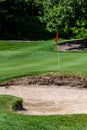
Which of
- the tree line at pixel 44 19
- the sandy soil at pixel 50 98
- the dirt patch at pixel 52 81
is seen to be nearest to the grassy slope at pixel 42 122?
the sandy soil at pixel 50 98

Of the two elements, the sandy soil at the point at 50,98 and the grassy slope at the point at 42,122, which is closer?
the grassy slope at the point at 42,122

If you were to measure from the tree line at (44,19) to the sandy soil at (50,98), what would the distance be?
46.7ft

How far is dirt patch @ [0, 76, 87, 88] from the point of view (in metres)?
15.7

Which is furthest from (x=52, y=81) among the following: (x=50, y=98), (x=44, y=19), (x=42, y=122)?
(x=44, y=19)

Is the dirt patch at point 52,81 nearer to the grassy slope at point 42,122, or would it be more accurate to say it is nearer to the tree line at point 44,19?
the grassy slope at point 42,122

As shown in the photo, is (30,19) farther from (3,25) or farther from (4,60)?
(4,60)

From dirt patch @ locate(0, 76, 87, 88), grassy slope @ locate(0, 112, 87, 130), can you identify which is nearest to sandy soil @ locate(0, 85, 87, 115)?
dirt patch @ locate(0, 76, 87, 88)

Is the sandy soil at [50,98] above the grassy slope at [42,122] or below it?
below

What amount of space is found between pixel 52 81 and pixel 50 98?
5.47 feet

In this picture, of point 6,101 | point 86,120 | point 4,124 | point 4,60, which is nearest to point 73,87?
point 6,101

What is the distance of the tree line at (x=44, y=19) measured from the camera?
29.8m

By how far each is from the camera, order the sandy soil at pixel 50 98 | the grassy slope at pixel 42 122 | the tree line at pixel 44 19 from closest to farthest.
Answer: the grassy slope at pixel 42 122
the sandy soil at pixel 50 98
the tree line at pixel 44 19

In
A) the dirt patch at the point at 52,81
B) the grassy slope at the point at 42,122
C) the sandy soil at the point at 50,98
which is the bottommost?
the sandy soil at the point at 50,98

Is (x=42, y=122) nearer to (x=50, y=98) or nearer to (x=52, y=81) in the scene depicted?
(x=50, y=98)
